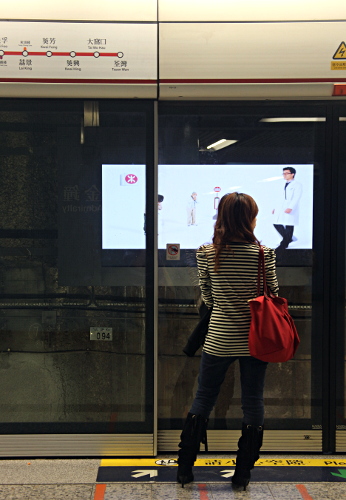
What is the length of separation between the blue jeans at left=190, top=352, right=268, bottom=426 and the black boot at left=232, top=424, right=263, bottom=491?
5cm

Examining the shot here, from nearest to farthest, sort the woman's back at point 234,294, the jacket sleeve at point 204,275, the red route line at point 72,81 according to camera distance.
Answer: the woman's back at point 234,294
the jacket sleeve at point 204,275
the red route line at point 72,81

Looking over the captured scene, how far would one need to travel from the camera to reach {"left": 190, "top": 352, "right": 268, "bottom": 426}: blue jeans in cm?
367

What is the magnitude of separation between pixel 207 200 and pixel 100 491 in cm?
210

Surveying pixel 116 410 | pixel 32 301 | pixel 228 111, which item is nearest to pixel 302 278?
pixel 228 111

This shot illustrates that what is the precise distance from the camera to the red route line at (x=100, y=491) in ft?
12.1

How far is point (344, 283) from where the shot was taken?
4.42 m

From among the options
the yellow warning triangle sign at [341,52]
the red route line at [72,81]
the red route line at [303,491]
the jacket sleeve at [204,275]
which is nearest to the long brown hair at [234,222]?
the jacket sleeve at [204,275]

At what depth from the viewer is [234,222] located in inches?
144

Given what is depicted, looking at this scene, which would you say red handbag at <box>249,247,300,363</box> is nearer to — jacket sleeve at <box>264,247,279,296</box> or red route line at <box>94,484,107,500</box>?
jacket sleeve at <box>264,247,279,296</box>

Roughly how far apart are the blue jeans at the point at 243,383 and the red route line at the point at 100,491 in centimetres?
76

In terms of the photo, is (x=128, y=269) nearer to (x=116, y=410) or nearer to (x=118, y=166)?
(x=118, y=166)

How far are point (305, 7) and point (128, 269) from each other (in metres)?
2.20

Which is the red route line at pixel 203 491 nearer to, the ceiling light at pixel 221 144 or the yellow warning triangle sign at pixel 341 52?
the ceiling light at pixel 221 144

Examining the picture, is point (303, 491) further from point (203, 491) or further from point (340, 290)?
point (340, 290)
